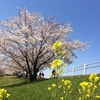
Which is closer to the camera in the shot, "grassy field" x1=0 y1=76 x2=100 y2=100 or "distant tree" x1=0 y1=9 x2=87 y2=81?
"grassy field" x1=0 y1=76 x2=100 y2=100

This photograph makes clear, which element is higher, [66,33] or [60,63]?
[66,33]

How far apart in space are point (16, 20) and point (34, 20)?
7.25ft

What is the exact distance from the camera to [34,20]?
30.7m

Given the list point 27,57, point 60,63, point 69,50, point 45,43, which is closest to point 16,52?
point 27,57

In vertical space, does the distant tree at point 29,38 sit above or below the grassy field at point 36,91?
above

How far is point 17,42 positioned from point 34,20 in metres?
3.47

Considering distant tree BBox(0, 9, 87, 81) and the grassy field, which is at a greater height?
distant tree BBox(0, 9, 87, 81)

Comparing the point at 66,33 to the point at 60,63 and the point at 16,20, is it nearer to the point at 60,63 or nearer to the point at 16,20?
the point at 16,20

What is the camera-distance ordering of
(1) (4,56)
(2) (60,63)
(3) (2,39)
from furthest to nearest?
1. (1) (4,56)
2. (3) (2,39)
3. (2) (60,63)

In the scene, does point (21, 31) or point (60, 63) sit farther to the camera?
point (21, 31)

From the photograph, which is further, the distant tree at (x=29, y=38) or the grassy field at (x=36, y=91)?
the distant tree at (x=29, y=38)

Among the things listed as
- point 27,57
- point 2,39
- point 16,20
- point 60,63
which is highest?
point 16,20

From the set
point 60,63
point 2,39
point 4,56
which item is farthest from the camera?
point 4,56

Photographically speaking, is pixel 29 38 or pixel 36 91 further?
pixel 29 38
